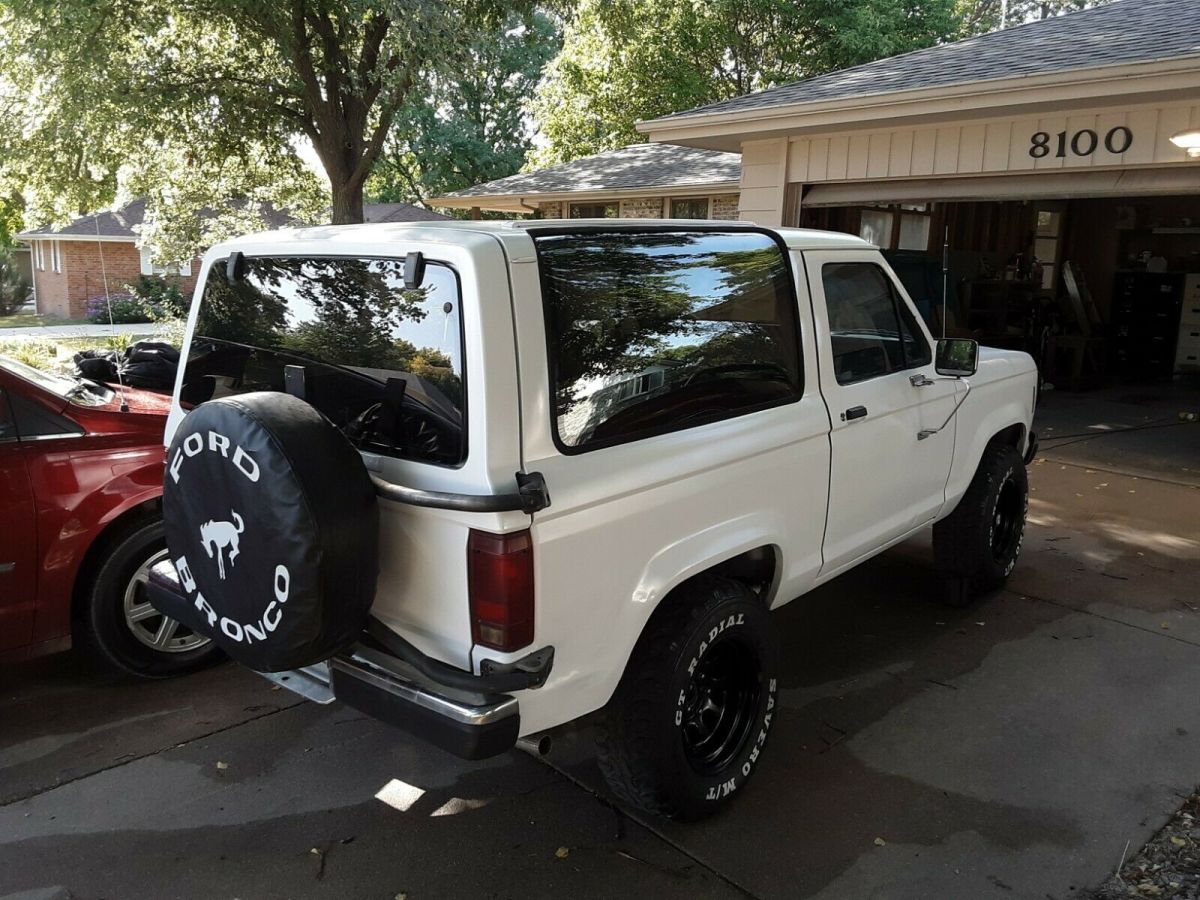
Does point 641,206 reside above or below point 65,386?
above

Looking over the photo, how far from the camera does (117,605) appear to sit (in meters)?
4.00

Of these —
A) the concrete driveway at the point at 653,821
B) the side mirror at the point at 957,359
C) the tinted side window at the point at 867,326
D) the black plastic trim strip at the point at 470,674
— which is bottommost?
the concrete driveway at the point at 653,821

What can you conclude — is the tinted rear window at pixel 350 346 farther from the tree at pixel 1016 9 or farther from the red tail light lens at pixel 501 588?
the tree at pixel 1016 9

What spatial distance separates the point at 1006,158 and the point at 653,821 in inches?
272

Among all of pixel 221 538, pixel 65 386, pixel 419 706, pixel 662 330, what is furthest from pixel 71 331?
pixel 419 706

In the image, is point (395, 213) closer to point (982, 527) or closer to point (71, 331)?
point (71, 331)

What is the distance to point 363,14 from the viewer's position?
43.0 feet

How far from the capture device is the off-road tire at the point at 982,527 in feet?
16.0

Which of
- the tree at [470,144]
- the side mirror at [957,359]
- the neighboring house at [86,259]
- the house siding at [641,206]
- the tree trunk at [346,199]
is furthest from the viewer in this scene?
the tree at [470,144]

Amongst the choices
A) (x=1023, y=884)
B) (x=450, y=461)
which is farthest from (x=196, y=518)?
(x=1023, y=884)

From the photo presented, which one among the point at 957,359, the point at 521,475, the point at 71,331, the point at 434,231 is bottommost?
the point at 71,331

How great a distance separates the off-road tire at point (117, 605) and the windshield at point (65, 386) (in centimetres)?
61

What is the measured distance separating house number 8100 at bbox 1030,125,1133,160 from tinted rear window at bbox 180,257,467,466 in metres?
6.84

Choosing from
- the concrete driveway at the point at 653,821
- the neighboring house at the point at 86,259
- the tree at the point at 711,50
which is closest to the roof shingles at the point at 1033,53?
the concrete driveway at the point at 653,821
